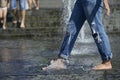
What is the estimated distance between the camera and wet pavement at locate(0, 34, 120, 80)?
6.91 metres

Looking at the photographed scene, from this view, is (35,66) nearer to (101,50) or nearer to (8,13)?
(101,50)

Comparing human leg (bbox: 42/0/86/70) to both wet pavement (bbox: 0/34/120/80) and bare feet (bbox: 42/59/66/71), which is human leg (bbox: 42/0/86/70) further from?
wet pavement (bbox: 0/34/120/80)


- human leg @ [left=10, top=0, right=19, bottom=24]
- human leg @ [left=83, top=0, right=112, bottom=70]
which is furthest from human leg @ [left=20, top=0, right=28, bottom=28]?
human leg @ [left=83, top=0, right=112, bottom=70]

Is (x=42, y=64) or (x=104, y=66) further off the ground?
(x=104, y=66)

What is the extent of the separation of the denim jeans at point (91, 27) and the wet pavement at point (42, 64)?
0.27 m

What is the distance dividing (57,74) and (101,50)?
0.88 metres

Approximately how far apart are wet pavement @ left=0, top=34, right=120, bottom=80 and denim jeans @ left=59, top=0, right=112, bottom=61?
0.27 meters

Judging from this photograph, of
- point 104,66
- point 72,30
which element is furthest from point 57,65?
point 104,66

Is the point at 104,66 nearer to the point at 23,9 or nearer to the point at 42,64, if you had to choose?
the point at 42,64

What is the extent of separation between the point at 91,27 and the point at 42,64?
3.54 feet

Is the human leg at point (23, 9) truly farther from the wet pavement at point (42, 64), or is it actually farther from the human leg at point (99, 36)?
the human leg at point (99, 36)

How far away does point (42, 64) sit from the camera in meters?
8.21

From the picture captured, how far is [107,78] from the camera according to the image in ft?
22.0

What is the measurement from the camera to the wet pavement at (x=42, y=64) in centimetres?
691
